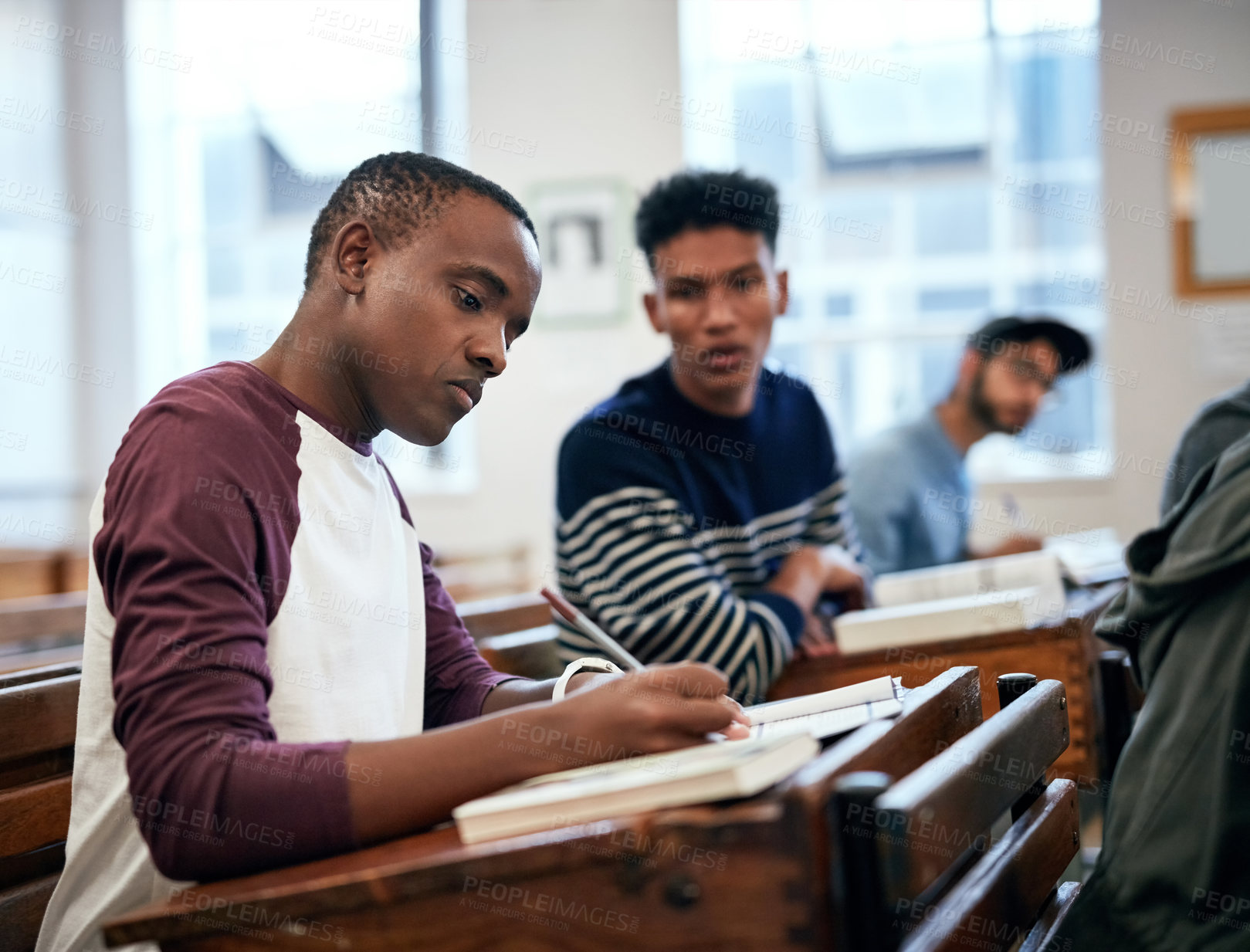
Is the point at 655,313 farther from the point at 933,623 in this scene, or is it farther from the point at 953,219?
the point at 953,219

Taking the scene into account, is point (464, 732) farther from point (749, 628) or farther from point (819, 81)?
point (819, 81)

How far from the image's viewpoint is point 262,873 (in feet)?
2.39

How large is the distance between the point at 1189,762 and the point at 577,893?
2.27ft

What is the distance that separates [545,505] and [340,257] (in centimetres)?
418

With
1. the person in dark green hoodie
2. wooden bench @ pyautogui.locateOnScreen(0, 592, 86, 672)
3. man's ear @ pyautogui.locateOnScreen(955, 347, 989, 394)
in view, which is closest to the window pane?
man's ear @ pyautogui.locateOnScreen(955, 347, 989, 394)

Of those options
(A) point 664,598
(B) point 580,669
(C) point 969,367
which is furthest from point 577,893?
(C) point 969,367

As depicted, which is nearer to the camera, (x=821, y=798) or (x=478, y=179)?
(x=821, y=798)

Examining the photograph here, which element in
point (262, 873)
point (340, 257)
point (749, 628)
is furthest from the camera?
point (749, 628)

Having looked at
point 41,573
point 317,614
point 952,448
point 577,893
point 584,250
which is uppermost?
point 584,250

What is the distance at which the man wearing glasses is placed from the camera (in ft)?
8.87

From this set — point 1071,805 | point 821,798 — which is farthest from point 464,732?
point 1071,805

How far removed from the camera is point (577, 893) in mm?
620

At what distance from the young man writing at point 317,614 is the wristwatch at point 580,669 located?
21 mm

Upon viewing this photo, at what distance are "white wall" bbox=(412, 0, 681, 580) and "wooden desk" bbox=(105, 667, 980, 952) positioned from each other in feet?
14.3
